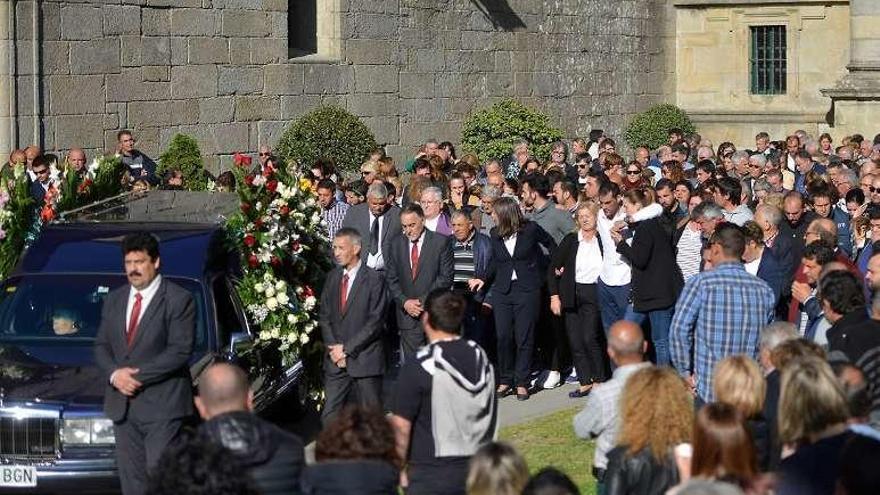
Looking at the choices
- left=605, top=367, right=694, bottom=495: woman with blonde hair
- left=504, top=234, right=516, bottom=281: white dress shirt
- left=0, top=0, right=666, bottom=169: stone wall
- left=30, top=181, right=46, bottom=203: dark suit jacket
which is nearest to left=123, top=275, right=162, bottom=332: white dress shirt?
left=605, top=367, right=694, bottom=495: woman with blonde hair

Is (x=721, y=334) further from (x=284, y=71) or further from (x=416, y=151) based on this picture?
(x=416, y=151)

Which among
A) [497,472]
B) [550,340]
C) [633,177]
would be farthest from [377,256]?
[497,472]

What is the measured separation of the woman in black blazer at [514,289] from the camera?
15.4 meters

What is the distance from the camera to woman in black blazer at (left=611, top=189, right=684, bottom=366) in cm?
1483

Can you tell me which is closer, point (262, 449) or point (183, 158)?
point (262, 449)

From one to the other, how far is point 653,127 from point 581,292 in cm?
1813

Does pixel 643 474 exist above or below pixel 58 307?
below

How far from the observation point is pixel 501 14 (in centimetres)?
3031

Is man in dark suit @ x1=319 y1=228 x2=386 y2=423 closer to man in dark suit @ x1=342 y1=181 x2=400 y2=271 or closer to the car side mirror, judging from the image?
the car side mirror

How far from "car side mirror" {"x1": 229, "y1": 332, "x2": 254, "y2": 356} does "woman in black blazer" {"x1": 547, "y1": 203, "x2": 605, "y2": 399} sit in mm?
3641

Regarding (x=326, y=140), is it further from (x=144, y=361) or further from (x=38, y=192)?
(x=144, y=361)

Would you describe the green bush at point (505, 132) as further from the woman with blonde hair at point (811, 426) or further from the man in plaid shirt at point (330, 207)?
the woman with blonde hair at point (811, 426)

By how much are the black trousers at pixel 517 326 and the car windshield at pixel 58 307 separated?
12.4ft

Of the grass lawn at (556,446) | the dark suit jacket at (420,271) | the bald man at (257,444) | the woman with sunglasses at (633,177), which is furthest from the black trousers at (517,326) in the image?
the bald man at (257,444)
